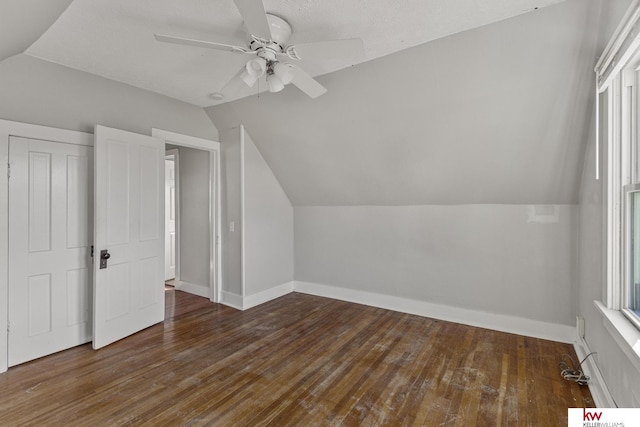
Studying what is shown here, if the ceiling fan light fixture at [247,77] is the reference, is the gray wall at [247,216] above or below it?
below

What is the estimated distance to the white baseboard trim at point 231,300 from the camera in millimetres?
3982

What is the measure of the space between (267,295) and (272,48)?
129 inches

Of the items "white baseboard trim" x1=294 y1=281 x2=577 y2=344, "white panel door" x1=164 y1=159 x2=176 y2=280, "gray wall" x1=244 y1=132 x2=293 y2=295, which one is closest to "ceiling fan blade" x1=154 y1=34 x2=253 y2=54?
"gray wall" x1=244 y1=132 x2=293 y2=295

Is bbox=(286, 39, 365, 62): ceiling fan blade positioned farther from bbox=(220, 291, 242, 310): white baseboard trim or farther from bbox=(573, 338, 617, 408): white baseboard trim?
bbox=(220, 291, 242, 310): white baseboard trim

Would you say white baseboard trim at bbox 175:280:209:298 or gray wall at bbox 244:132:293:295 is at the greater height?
gray wall at bbox 244:132:293:295

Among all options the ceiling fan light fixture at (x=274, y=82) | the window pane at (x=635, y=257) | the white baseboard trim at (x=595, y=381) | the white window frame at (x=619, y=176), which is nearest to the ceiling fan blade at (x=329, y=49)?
the ceiling fan light fixture at (x=274, y=82)

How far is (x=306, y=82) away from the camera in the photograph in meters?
2.29

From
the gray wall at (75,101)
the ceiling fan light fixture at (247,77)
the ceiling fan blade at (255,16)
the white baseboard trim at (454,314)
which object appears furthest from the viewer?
the white baseboard trim at (454,314)

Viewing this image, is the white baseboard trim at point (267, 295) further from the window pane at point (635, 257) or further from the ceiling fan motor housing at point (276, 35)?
the window pane at point (635, 257)

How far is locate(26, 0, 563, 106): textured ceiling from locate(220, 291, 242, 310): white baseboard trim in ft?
8.92

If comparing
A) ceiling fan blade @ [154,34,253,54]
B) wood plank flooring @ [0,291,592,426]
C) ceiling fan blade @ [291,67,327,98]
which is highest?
ceiling fan blade @ [154,34,253,54]

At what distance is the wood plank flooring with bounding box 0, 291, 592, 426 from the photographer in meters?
1.94

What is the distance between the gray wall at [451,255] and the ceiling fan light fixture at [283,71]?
2.35 metres

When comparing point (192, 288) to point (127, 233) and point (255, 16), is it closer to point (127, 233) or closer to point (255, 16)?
point (127, 233)
